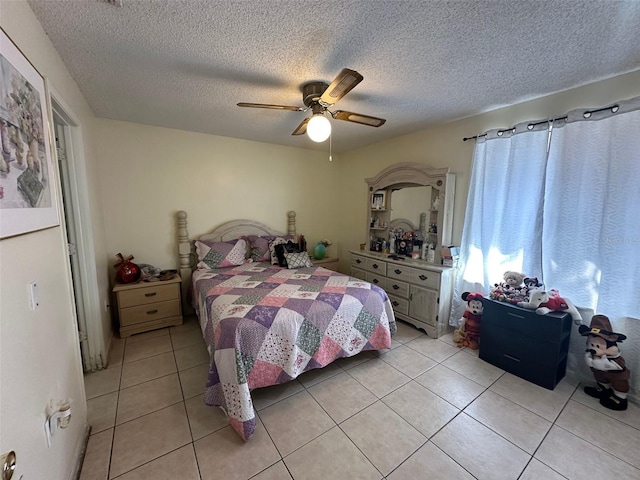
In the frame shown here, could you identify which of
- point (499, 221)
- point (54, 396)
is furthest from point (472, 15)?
point (54, 396)

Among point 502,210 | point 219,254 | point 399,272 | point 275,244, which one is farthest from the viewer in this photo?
point 275,244

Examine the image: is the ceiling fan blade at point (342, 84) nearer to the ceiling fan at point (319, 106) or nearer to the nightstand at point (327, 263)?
the ceiling fan at point (319, 106)

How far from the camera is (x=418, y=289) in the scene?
291 cm

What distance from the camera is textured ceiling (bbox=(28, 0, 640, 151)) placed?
128 cm

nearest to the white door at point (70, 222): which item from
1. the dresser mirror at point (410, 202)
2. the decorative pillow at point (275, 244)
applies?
the decorative pillow at point (275, 244)

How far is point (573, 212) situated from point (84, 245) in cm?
398

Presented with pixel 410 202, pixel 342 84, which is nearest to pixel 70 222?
pixel 342 84

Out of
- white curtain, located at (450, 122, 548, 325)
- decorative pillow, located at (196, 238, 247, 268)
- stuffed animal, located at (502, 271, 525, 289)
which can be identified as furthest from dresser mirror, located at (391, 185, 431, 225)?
decorative pillow, located at (196, 238, 247, 268)

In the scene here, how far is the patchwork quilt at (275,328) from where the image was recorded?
1.66 meters

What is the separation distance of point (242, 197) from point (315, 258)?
1.46 m

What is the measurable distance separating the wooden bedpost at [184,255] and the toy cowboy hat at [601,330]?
3895 millimetres

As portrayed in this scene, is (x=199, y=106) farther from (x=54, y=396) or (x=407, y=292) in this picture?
(x=407, y=292)

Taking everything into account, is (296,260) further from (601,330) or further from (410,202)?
(601,330)

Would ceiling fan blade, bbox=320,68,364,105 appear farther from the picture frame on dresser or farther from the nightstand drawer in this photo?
the nightstand drawer
